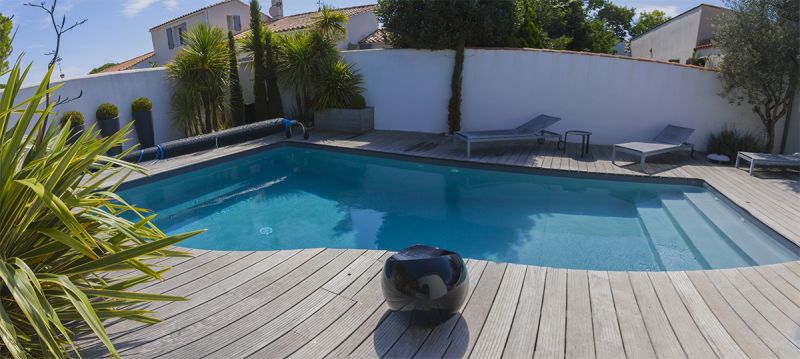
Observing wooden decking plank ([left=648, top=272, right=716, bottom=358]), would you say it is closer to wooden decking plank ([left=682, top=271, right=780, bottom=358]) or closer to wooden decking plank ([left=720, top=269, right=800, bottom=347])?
wooden decking plank ([left=682, top=271, right=780, bottom=358])

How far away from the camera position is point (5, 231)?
220 centimetres

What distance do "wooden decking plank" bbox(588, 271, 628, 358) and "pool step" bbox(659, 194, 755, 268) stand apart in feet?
7.00

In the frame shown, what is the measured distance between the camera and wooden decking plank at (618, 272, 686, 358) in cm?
257

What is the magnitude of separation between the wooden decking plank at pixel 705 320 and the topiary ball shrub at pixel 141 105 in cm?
896

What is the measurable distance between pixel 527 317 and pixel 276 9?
2447 centimetres

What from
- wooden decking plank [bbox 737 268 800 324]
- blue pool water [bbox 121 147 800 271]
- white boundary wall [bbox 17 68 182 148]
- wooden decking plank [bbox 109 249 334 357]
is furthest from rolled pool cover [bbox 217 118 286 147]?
wooden decking plank [bbox 737 268 800 324]

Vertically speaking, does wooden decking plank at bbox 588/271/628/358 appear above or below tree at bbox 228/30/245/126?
below

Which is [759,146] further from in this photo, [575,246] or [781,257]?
[575,246]

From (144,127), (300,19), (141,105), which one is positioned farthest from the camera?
(300,19)

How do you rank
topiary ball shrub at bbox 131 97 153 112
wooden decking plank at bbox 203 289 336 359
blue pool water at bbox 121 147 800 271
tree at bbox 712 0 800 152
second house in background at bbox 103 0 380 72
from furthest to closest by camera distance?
second house in background at bbox 103 0 380 72
topiary ball shrub at bbox 131 97 153 112
tree at bbox 712 0 800 152
blue pool water at bbox 121 147 800 271
wooden decking plank at bbox 203 289 336 359

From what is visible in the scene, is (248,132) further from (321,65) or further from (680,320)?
(680,320)

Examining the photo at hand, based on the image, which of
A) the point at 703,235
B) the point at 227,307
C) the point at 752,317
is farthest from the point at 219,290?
the point at 703,235

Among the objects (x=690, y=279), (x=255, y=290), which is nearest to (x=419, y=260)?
(x=255, y=290)

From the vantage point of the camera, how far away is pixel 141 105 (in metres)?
8.70
